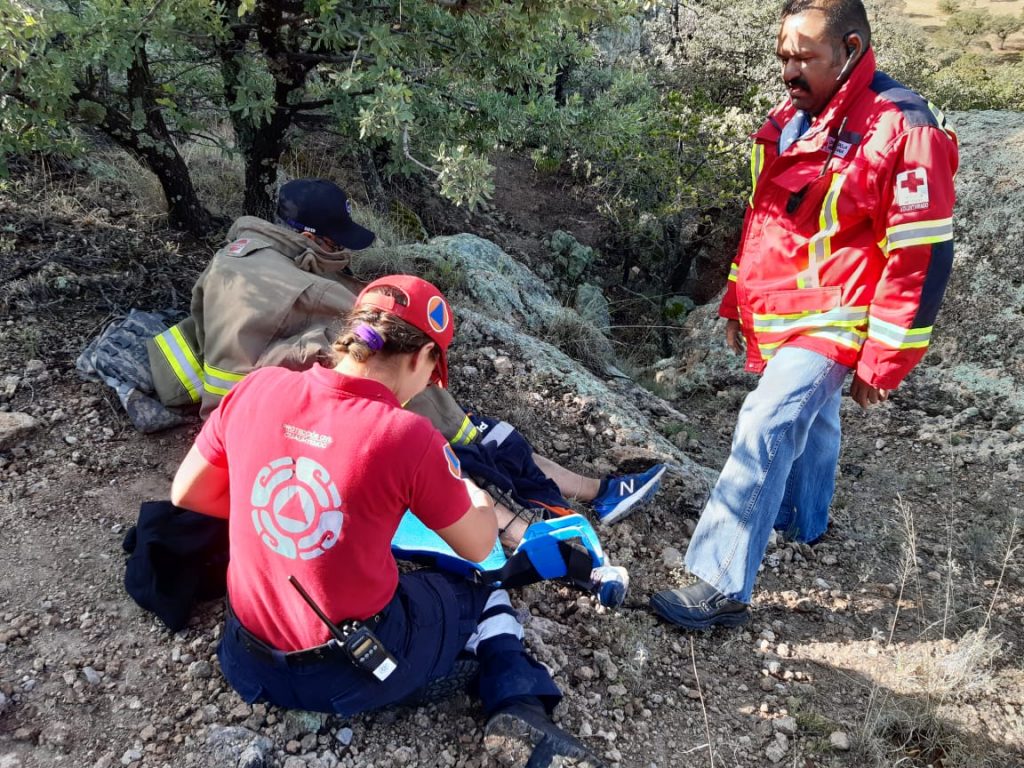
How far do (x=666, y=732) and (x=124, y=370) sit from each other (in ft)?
A: 8.74

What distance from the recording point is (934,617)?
2.88m

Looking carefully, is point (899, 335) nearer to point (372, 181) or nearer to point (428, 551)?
point (428, 551)

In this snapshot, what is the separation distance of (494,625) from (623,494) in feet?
3.96

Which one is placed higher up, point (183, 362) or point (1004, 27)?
point (183, 362)

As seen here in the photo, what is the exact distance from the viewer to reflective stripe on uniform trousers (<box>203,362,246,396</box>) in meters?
3.03

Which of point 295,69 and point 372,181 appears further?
point 372,181

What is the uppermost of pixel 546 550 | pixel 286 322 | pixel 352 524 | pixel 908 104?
pixel 908 104

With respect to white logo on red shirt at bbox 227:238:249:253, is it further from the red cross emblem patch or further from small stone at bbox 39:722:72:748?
the red cross emblem patch

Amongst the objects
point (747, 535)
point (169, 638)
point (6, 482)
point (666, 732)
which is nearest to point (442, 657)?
point (666, 732)

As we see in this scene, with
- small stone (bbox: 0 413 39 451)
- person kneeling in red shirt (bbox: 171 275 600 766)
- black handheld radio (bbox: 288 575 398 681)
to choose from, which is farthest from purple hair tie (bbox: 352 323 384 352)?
small stone (bbox: 0 413 39 451)

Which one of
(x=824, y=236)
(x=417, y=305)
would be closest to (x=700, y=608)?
(x=824, y=236)

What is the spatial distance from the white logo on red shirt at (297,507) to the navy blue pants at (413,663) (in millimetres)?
301

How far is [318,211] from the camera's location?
11.0ft

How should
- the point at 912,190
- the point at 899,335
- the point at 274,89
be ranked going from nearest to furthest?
the point at 912,190 → the point at 899,335 → the point at 274,89
